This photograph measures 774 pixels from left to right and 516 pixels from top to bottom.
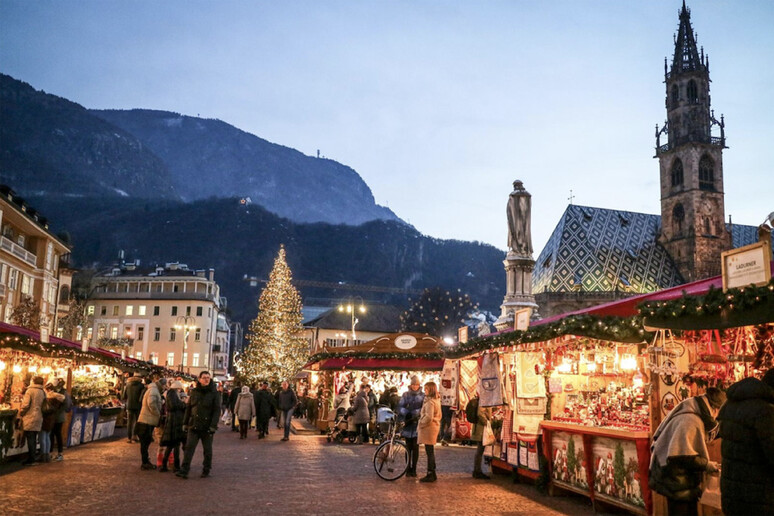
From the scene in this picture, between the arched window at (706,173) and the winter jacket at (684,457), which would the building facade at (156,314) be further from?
the winter jacket at (684,457)

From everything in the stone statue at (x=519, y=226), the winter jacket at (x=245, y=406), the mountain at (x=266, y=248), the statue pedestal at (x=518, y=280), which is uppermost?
the mountain at (x=266, y=248)

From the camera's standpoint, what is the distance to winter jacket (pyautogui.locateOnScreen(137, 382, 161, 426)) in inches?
504

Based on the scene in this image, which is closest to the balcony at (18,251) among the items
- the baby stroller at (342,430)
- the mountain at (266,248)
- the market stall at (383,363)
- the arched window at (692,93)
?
the market stall at (383,363)

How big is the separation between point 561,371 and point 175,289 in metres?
77.9

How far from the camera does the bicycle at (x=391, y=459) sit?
11.9 meters

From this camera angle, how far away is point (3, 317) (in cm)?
4231

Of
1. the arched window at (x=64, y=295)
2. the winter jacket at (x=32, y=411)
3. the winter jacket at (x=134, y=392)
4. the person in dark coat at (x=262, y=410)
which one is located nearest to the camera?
the winter jacket at (x=32, y=411)

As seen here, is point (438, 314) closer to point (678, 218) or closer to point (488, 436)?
point (678, 218)

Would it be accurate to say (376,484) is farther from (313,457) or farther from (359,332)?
(359,332)

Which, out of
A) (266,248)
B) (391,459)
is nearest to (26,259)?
(391,459)

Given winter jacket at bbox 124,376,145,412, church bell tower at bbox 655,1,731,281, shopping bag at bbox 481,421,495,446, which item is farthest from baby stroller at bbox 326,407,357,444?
church bell tower at bbox 655,1,731,281

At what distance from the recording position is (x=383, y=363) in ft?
77.3

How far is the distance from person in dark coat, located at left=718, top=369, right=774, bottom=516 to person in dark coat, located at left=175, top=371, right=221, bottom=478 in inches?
330

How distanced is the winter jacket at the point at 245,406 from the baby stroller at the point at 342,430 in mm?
2762
